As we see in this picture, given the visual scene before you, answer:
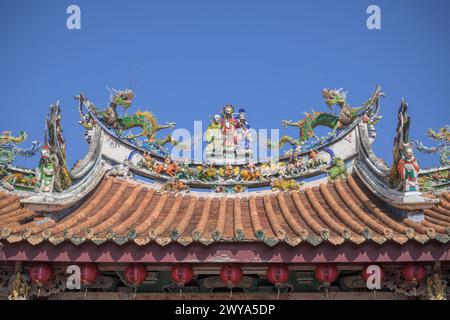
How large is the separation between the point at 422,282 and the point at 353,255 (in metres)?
1.14

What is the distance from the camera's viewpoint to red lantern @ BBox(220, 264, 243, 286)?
6484 millimetres

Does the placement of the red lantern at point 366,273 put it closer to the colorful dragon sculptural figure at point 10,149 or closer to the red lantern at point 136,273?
the red lantern at point 136,273

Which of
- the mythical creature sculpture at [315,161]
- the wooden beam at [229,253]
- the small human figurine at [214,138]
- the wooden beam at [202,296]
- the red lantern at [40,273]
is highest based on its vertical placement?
the small human figurine at [214,138]

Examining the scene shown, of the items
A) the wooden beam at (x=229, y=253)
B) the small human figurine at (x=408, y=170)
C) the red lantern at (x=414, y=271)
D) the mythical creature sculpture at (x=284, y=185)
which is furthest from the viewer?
the mythical creature sculpture at (x=284, y=185)

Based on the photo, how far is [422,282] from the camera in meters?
6.55

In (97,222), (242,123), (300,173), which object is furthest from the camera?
(242,123)

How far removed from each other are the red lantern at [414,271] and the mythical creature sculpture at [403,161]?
Answer: 3.96 ft

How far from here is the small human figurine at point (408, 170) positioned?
23.6ft

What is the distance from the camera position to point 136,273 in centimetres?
653

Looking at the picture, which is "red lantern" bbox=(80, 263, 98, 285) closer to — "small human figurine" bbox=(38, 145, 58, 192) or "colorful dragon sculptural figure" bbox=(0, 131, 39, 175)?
"small human figurine" bbox=(38, 145, 58, 192)

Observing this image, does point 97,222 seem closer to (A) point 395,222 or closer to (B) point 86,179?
(B) point 86,179

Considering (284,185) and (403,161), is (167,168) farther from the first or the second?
(403,161)

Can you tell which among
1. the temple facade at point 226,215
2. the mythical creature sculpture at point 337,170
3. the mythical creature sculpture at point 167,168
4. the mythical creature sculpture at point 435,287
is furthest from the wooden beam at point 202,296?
the mythical creature sculpture at point 167,168
